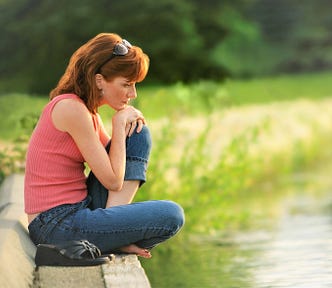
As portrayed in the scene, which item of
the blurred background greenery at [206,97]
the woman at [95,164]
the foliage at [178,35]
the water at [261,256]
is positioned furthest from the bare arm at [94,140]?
the foliage at [178,35]

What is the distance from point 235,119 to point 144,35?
11930 millimetres

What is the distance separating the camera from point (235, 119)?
15828mm

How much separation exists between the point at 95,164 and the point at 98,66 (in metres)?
0.38

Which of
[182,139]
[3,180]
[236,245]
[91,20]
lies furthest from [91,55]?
[91,20]

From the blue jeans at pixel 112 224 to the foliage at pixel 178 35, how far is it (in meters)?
6.87

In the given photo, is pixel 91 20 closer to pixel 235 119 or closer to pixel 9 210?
pixel 235 119

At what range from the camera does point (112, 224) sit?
5359mm

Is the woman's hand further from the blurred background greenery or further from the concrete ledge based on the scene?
the blurred background greenery

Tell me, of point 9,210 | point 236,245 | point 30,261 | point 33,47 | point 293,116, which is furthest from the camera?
point 33,47

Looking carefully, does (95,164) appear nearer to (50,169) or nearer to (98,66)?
(50,169)

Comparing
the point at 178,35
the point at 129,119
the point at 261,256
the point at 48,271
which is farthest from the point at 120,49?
the point at 178,35

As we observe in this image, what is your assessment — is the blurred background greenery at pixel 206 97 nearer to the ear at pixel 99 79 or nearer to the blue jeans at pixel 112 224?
the blue jeans at pixel 112 224

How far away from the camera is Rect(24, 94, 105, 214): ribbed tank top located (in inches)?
216

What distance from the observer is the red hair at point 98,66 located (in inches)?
215
